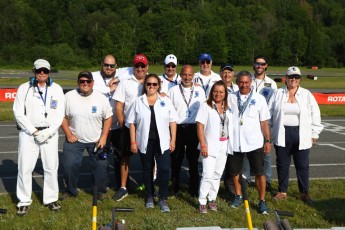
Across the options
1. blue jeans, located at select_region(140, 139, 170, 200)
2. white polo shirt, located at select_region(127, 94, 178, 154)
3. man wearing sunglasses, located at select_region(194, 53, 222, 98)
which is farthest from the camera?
man wearing sunglasses, located at select_region(194, 53, 222, 98)

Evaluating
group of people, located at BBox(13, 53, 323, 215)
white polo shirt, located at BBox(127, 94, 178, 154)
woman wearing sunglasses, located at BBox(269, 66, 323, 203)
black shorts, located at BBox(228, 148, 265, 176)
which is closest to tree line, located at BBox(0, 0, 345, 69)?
group of people, located at BBox(13, 53, 323, 215)

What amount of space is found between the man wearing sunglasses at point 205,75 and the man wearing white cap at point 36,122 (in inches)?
91.2

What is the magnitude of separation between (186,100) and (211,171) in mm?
1165

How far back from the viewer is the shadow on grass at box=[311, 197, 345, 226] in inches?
246

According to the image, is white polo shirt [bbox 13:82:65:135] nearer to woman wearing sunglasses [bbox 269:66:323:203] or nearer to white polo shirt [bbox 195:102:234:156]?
white polo shirt [bbox 195:102:234:156]

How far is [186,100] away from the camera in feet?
22.1

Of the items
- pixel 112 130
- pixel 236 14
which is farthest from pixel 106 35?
pixel 112 130

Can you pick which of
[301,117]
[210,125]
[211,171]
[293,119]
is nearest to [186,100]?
[210,125]

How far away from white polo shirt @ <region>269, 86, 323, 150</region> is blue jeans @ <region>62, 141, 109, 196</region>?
9.00 ft

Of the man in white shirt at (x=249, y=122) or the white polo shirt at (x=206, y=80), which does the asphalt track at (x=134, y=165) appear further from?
the man in white shirt at (x=249, y=122)

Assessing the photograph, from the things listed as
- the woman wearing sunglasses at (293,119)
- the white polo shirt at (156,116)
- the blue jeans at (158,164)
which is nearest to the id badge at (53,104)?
the white polo shirt at (156,116)

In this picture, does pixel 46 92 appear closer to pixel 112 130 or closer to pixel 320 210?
pixel 112 130

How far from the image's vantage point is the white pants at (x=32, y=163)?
19.8ft

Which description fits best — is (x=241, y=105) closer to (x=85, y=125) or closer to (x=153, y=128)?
(x=153, y=128)
